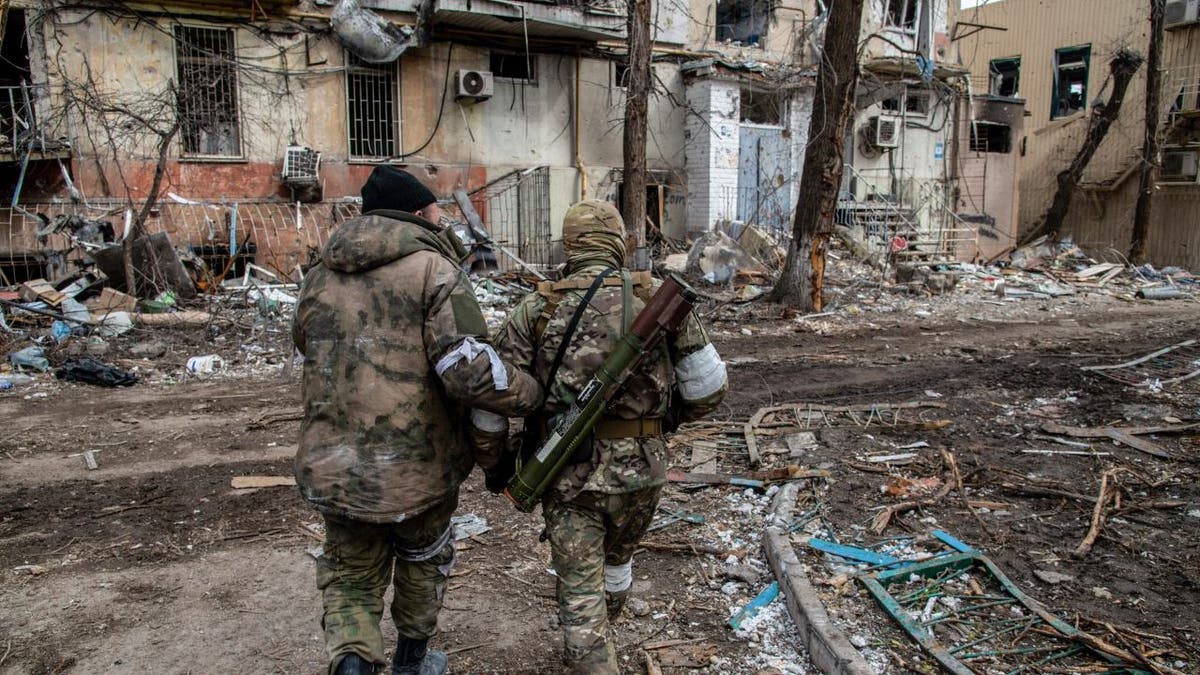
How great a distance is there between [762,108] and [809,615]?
1684 centimetres

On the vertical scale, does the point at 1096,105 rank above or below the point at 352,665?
above

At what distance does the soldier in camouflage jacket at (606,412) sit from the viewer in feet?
8.92

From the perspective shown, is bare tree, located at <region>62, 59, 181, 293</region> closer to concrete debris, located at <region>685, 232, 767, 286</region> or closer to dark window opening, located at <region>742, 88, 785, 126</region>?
concrete debris, located at <region>685, 232, 767, 286</region>

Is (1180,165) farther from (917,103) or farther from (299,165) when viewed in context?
(299,165)

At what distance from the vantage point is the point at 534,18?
573 inches

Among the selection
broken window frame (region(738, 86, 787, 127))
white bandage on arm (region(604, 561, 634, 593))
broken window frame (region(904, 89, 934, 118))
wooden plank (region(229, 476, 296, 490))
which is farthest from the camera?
broken window frame (region(904, 89, 934, 118))

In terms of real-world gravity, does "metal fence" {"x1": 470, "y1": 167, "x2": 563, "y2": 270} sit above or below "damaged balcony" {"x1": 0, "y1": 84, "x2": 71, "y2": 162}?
below

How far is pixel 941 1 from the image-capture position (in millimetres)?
20531

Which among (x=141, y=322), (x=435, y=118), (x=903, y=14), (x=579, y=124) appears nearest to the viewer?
(x=141, y=322)

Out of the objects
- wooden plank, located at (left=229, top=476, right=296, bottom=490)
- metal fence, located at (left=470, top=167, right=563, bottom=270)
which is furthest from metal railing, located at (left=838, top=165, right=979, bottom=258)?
wooden plank, located at (left=229, top=476, right=296, bottom=490)

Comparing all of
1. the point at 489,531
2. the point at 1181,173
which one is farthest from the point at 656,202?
the point at 1181,173

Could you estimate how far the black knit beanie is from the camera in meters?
2.73

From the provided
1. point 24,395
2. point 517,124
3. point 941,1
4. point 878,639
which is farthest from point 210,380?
point 941,1

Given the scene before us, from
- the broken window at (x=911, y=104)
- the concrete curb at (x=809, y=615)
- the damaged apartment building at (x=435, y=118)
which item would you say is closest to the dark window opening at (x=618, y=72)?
the damaged apartment building at (x=435, y=118)
